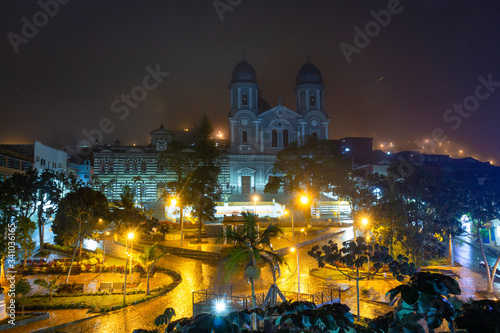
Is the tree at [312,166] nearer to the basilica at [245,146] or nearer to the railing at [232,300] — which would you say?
the basilica at [245,146]

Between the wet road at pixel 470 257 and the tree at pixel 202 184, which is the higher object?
the tree at pixel 202 184

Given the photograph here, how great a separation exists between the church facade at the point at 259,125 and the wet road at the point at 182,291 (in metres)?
26.3

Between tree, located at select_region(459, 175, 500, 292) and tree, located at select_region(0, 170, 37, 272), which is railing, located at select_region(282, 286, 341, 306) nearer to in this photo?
tree, located at select_region(459, 175, 500, 292)

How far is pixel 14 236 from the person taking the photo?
16.9m

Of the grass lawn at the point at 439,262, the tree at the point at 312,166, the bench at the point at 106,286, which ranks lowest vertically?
the bench at the point at 106,286

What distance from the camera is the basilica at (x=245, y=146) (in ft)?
170

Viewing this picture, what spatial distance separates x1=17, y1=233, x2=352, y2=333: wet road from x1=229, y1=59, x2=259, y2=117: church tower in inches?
1189

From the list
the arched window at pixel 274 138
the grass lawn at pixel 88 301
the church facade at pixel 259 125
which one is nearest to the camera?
the grass lawn at pixel 88 301

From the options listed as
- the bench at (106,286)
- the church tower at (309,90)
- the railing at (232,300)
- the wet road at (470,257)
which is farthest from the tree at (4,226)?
the church tower at (309,90)

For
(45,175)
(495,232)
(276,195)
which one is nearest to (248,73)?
(276,195)

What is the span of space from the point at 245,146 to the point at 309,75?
1396cm

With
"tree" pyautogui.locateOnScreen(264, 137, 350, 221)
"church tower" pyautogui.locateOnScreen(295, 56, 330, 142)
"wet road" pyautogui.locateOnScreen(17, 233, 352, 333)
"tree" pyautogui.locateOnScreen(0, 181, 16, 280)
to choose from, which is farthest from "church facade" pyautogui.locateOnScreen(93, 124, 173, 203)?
"tree" pyautogui.locateOnScreen(0, 181, 16, 280)

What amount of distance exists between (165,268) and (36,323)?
865cm

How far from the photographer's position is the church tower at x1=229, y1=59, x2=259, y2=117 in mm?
52219
